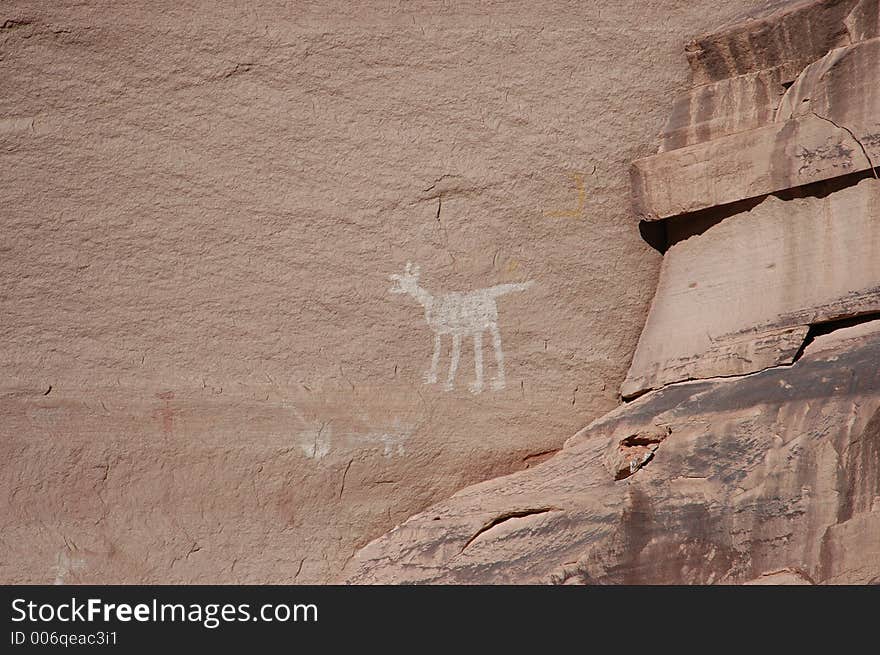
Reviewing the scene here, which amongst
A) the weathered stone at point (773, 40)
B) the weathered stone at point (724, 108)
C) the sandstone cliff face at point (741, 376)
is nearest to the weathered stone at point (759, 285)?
the sandstone cliff face at point (741, 376)

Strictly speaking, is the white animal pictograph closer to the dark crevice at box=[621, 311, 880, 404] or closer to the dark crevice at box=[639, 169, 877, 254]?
the dark crevice at box=[639, 169, 877, 254]

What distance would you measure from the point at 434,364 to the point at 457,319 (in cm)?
17

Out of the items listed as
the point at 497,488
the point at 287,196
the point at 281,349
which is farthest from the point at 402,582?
the point at 287,196

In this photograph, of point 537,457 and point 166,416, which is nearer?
point 166,416

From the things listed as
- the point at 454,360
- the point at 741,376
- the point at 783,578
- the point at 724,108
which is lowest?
the point at 783,578

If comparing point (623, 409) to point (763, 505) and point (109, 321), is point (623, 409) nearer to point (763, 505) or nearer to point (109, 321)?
point (763, 505)

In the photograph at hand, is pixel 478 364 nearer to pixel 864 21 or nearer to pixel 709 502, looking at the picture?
pixel 709 502

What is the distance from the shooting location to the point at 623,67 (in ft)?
13.0

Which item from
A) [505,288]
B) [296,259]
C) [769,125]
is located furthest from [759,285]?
[296,259]

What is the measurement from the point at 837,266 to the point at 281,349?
1.78 metres

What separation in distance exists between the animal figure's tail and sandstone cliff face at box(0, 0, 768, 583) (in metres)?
0.02

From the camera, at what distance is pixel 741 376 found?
340cm

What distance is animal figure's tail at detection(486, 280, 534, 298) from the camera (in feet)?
12.7

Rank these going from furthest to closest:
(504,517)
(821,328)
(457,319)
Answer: (457,319) < (504,517) < (821,328)
